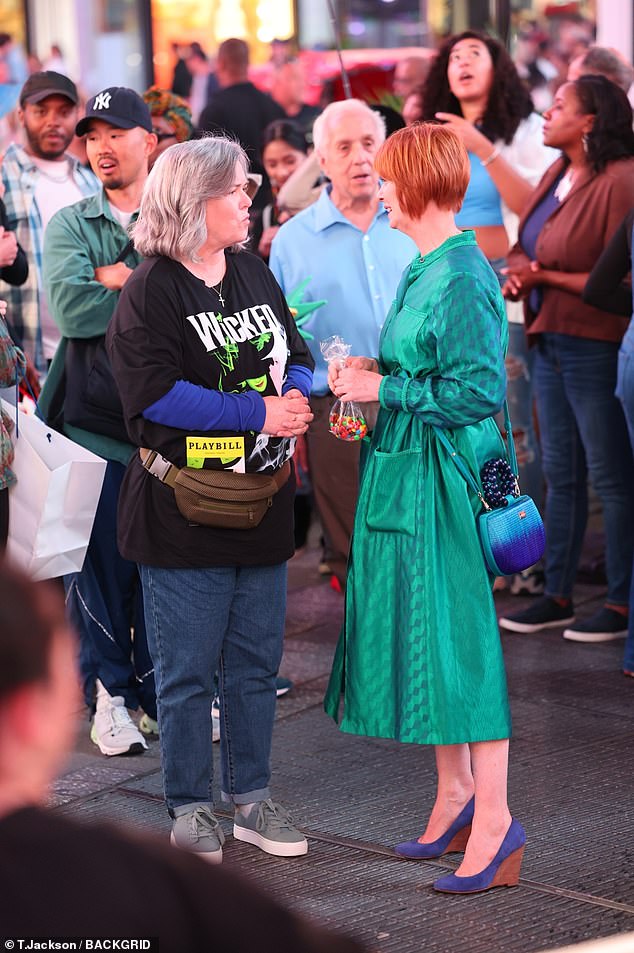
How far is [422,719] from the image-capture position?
365cm

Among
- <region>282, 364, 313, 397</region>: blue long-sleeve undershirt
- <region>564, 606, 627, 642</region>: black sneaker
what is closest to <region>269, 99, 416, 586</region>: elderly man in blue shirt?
<region>282, 364, 313, 397</region>: blue long-sleeve undershirt

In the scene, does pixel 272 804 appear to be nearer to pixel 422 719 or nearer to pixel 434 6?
pixel 422 719

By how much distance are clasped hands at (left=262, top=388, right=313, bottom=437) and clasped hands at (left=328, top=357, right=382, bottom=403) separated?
0.37 feet

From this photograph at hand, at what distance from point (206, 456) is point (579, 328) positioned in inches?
101

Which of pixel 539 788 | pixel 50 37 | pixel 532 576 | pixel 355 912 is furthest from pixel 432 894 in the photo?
pixel 50 37

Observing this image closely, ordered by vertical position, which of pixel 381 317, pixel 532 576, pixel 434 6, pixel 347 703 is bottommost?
pixel 532 576

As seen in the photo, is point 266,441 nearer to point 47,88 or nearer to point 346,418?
point 346,418

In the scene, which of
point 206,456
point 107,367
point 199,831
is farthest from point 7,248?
point 199,831

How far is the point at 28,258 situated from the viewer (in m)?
5.62

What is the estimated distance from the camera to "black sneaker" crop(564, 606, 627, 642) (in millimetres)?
5906

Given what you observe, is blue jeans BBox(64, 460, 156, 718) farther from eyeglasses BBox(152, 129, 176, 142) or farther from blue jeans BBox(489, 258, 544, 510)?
blue jeans BBox(489, 258, 544, 510)

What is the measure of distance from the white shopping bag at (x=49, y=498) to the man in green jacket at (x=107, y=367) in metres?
0.30

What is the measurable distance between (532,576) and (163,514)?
3.18 meters

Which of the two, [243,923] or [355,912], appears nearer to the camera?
[243,923]
